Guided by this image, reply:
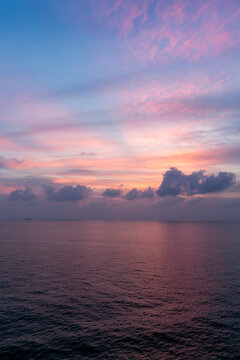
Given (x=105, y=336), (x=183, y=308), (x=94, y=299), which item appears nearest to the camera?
(x=105, y=336)

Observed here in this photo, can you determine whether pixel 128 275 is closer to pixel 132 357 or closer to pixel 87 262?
pixel 87 262

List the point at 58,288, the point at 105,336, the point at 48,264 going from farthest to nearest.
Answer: the point at 48,264 < the point at 58,288 < the point at 105,336

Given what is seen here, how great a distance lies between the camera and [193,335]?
3738 centimetres

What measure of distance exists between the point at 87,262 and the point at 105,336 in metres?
55.2

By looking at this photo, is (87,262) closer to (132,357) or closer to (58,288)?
(58,288)

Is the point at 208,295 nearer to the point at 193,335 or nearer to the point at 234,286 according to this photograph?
the point at 234,286

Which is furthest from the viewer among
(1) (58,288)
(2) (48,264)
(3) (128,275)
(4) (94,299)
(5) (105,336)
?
(2) (48,264)

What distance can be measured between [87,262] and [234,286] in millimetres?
48694

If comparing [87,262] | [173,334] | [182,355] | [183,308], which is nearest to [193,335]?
[173,334]

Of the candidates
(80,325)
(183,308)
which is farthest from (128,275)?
(80,325)

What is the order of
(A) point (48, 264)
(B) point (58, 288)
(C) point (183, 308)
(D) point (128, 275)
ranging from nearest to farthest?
1. (C) point (183, 308)
2. (B) point (58, 288)
3. (D) point (128, 275)
4. (A) point (48, 264)

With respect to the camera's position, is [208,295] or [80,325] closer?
[80,325]

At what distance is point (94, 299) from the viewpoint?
168 feet

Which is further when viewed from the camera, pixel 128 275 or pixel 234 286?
pixel 128 275
